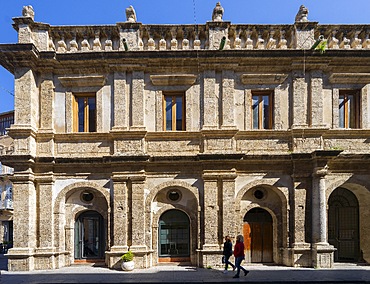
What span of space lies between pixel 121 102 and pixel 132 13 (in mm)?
4051

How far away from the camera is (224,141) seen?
46.8ft

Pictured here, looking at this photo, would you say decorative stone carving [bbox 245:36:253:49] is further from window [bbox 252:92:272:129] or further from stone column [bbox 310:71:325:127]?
stone column [bbox 310:71:325:127]

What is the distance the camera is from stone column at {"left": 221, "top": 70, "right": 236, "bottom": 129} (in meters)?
14.4

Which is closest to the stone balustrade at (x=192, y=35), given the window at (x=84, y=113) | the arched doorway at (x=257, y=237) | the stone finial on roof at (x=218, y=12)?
the stone finial on roof at (x=218, y=12)

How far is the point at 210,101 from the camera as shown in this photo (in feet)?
47.5

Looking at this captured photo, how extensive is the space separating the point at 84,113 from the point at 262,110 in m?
8.13

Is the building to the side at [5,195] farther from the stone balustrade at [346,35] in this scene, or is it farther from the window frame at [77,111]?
the stone balustrade at [346,35]

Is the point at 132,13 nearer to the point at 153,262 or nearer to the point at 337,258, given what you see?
the point at 153,262

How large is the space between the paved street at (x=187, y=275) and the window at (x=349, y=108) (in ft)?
20.7

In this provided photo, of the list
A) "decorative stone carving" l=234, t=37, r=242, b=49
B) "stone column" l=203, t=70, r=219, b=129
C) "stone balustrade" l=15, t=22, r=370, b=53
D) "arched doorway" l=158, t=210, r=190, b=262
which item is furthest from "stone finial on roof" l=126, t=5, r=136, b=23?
"arched doorway" l=158, t=210, r=190, b=262

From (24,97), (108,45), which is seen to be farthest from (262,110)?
(24,97)

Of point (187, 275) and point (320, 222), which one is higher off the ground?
point (320, 222)

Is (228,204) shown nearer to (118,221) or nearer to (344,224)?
(118,221)

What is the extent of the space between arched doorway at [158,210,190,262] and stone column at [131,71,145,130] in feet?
13.9
